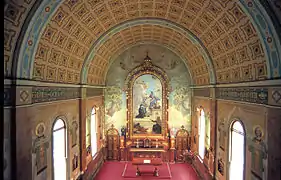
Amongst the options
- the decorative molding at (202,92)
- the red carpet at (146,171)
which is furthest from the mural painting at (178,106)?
the red carpet at (146,171)

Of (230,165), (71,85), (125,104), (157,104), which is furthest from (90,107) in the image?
(230,165)

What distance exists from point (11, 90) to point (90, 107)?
874 centimetres

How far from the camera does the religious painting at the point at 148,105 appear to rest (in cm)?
1972

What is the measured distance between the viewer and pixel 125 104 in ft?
65.7

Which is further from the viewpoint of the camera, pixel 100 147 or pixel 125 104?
pixel 125 104

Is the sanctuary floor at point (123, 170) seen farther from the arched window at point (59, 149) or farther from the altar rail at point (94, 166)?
the arched window at point (59, 149)

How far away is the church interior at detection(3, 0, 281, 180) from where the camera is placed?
7078 mm

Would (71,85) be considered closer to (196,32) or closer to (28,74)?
(28,74)

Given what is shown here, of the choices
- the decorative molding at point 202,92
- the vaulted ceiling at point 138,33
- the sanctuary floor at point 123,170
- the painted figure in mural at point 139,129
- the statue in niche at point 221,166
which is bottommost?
the sanctuary floor at point 123,170

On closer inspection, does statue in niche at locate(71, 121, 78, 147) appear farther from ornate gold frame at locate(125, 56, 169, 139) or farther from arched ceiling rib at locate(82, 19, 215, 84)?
ornate gold frame at locate(125, 56, 169, 139)

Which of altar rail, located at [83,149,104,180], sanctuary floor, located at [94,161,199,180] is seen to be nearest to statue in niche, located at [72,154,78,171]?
altar rail, located at [83,149,104,180]

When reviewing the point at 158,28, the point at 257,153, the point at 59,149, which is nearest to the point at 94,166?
the point at 59,149

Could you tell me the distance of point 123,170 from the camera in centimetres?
1755

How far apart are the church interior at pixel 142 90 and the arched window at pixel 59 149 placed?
55 millimetres
